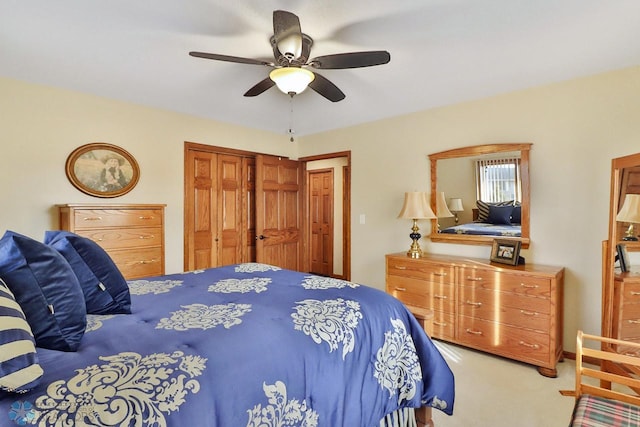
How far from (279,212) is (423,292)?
2.28 metres

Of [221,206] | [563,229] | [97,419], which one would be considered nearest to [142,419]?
[97,419]

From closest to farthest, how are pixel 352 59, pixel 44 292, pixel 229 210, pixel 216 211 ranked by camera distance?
pixel 44 292, pixel 352 59, pixel 216 211, pixel 229 210

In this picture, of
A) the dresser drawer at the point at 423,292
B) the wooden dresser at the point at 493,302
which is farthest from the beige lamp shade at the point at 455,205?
the dresser drawer at the point at 423,292

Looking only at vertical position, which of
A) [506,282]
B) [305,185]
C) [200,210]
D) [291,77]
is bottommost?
[506,282]

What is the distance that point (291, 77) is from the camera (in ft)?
6.55

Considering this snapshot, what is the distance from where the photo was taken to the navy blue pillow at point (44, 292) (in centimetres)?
98

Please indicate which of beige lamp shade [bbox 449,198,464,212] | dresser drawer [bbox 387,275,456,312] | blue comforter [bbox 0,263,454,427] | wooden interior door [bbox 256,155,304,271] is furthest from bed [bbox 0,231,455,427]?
wooden interior door [bbox 256,155,304,271]

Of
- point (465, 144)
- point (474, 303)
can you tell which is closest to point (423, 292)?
point (474, 303)

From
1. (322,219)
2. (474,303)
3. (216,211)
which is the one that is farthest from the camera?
(322,219)

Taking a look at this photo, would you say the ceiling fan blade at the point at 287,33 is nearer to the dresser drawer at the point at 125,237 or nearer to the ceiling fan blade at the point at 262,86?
the ceiling fan blade at the point at 262,86

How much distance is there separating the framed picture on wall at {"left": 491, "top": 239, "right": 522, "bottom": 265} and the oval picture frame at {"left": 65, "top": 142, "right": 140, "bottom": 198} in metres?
3.55

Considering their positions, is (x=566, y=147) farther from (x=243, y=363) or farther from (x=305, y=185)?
(x=305, y=185)

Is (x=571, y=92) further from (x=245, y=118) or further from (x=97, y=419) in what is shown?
(x=97, y=419)

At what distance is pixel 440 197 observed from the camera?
3.43 meters
